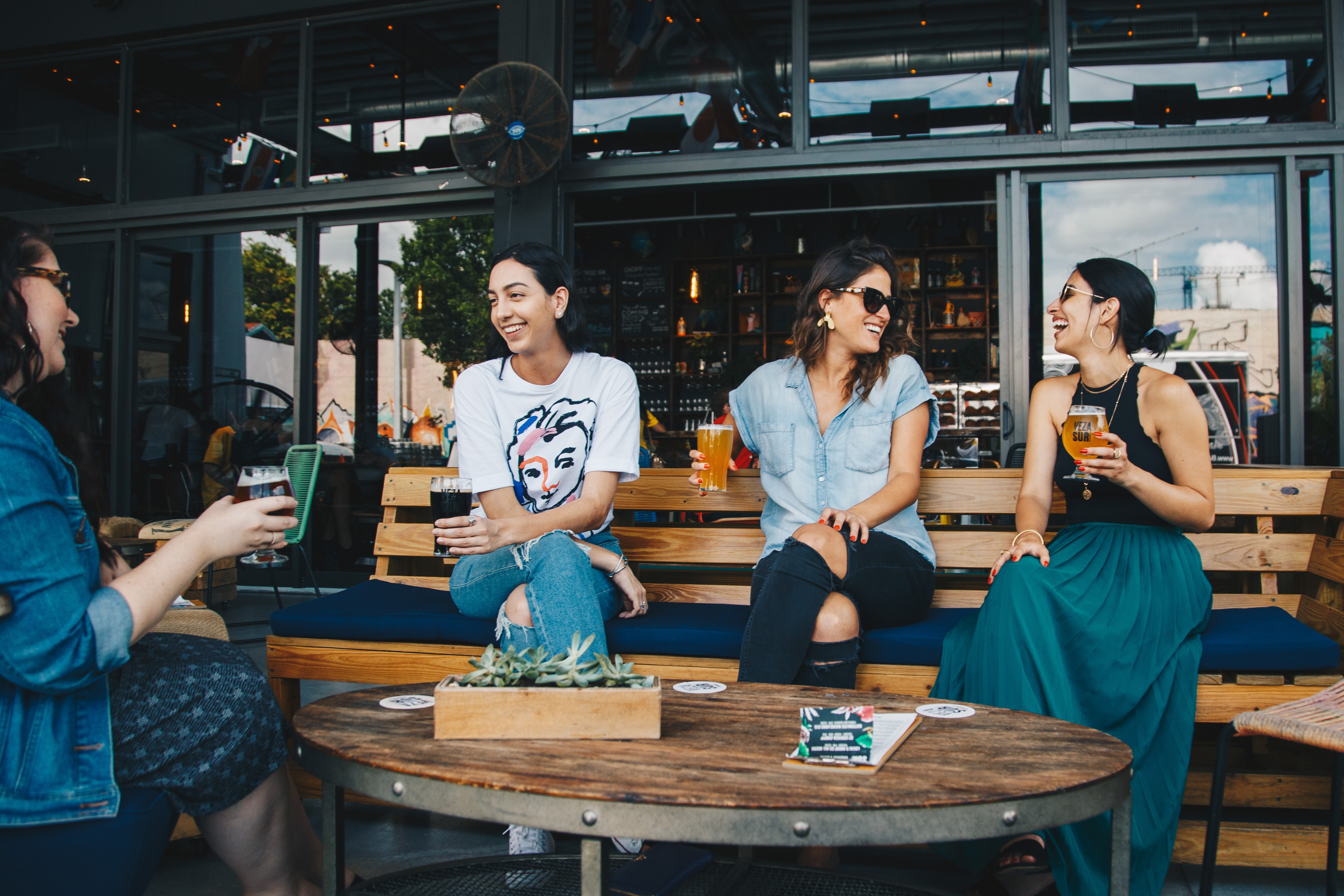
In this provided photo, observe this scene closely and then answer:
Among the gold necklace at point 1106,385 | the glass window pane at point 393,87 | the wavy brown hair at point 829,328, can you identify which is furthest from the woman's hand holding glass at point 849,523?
the glass window pane at point 393,87

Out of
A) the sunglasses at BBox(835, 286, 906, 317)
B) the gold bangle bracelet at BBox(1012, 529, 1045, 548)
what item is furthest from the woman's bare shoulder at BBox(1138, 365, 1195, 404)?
the sunglasses at BBox(835, 286, 906, 317)

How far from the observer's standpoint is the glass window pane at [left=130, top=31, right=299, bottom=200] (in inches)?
204

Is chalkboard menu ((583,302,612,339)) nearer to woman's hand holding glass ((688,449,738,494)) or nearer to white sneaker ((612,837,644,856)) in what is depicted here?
woman's hand holding glass ((688,449,738,494))

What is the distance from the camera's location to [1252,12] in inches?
161

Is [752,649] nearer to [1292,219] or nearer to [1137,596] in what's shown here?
[1137,596]

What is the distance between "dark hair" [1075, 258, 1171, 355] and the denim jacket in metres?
2.25

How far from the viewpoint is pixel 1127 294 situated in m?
2.28

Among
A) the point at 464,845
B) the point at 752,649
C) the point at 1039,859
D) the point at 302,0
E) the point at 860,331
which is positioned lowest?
the point at 464,845

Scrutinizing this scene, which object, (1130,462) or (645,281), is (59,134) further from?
(1130,462)

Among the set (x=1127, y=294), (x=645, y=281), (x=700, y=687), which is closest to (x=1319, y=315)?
(x=1127, y=294)

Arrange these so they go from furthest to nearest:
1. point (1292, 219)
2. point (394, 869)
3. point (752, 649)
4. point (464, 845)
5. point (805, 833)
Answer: point (1292, 219) < point (464, 845) < point (394, 869) < point (752, 649) < point (805, 833)

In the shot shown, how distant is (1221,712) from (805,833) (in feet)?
4.66

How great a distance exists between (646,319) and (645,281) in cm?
39

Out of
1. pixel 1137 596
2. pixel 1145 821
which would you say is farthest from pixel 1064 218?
A: pixel 1145 821
